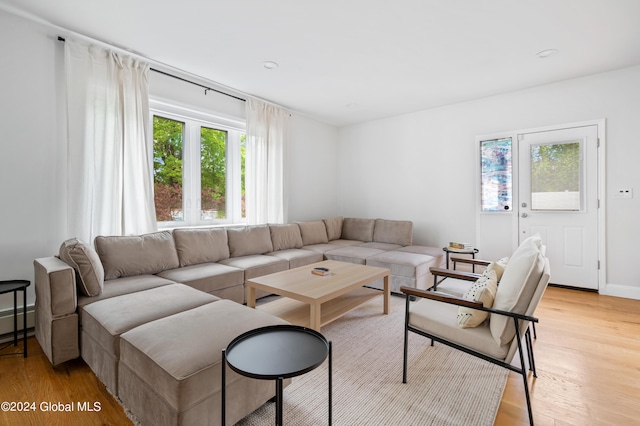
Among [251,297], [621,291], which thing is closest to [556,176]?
[621,291]

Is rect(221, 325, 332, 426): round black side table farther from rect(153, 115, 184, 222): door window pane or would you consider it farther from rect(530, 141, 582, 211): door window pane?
rect(530, 141, 582, 211): door window pane

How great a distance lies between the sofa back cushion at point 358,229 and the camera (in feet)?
16.2

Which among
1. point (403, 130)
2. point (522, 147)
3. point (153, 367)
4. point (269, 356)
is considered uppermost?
point (403, 130)

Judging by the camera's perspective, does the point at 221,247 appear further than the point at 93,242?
Yes

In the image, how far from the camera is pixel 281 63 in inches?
125

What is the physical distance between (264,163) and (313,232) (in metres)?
1.35

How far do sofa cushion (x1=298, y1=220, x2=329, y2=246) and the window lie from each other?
99 centimetres

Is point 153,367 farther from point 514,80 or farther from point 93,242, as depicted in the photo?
point 514,80

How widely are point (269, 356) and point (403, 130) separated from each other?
4745 millimetres

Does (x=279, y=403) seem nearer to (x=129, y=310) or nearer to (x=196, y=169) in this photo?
(x=129, y=310)

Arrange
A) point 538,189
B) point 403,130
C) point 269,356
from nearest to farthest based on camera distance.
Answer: point 269,356, point 538,189, point 403,130

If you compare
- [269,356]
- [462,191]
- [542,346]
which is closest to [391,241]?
[462,191]

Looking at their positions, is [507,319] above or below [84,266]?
below

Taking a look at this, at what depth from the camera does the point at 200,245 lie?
323cm
